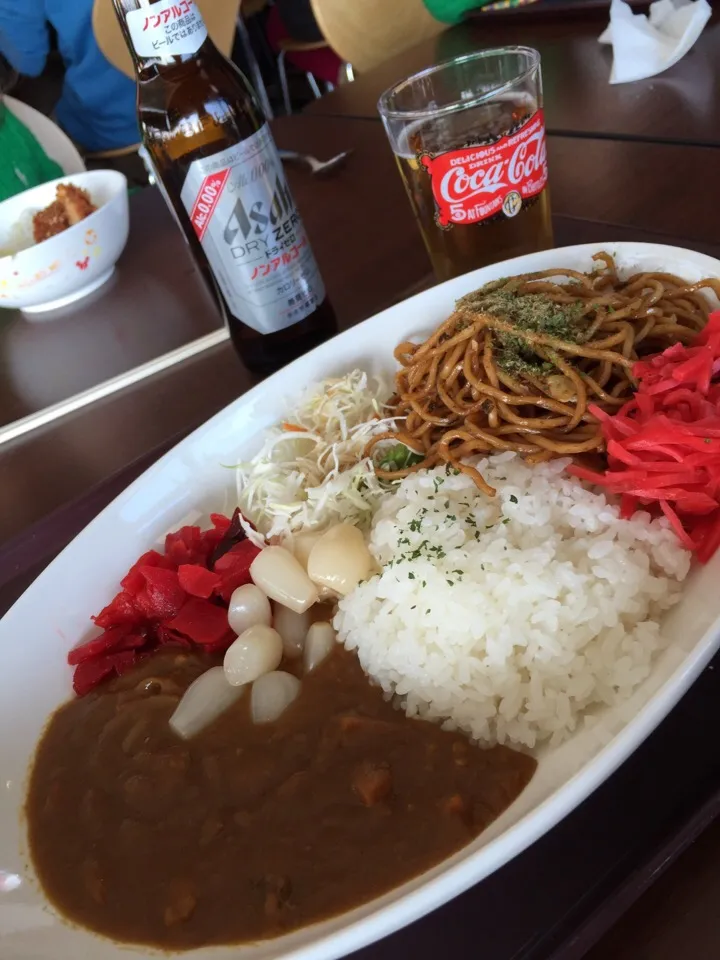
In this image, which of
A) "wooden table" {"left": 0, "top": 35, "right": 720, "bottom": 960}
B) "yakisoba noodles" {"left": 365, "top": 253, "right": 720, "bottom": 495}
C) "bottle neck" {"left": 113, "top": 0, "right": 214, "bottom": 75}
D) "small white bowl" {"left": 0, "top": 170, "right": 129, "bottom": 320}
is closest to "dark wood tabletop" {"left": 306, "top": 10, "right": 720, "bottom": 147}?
"wooden table" {"left": 0, "top": 35, "right": 720, "bottom": 960}

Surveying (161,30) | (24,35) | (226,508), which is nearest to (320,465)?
(226,508)

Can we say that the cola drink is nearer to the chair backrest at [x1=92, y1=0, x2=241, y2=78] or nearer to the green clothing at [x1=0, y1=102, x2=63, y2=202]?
the green clothing at [x1=0, y1=102, x2=63, y2=202]

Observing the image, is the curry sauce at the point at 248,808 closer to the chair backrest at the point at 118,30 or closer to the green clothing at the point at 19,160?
the green clothing at the point at 19,160

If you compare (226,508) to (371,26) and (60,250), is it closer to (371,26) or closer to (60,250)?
(60,250)

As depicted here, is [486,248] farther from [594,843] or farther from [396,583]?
[594,843]

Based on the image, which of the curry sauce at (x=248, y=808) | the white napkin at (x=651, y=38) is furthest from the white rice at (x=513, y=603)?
the white napkin at (x=651, y=38)

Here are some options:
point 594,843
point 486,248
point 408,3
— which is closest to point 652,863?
point 594,843
